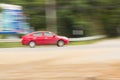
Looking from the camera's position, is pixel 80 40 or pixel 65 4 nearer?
pixel 80 40

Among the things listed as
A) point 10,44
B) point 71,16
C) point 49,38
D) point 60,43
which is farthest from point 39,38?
point 71,16

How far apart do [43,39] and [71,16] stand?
Answer: 1595mm

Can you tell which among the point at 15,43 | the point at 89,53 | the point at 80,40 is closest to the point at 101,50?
the point at 89,53

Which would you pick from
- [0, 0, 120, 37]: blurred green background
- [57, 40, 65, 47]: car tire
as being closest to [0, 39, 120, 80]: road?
[57, 40, 65, 47]: car tire

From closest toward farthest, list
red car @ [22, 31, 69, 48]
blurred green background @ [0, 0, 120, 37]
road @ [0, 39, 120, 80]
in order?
road @ [0, 39, 120, 80] → red car @ [22, 31, 69, 48] → blurred green background @ [0, 0, 120, 37]

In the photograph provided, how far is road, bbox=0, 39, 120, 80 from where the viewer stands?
450cm

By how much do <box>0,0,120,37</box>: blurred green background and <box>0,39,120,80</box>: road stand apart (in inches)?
32.8

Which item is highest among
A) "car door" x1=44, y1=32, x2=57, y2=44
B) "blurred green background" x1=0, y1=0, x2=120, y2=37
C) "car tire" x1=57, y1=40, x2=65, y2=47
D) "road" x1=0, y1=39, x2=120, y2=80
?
"blurred green background" x1=0, y1=0, x2=120, y2=37

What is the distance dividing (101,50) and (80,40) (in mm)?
871

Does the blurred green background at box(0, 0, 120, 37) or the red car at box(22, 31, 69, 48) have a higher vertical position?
the blurred green background at box(0, 0, 120, 37)

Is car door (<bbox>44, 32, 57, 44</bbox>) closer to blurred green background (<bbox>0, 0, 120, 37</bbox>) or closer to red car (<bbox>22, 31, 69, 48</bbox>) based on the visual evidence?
red car (<bbox>22, 31, 69, 48</bbox>)

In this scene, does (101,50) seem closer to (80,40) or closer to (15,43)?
(80,40)

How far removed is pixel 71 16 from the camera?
329 inches

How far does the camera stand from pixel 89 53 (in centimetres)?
618
